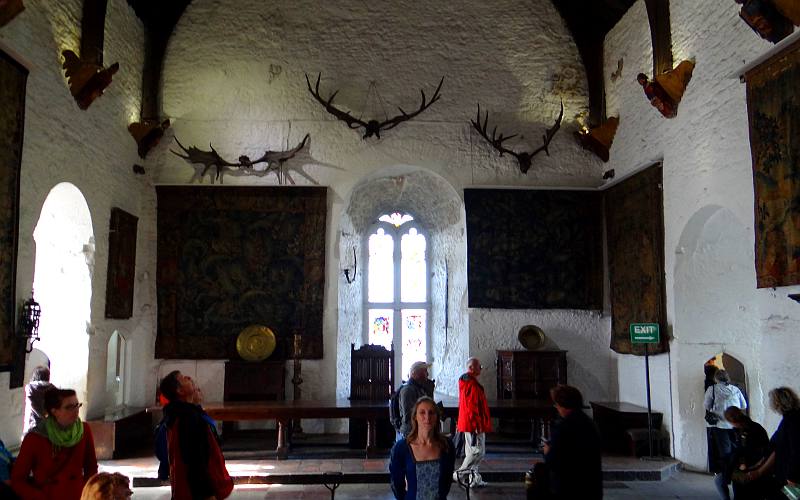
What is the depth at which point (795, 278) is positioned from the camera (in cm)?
542

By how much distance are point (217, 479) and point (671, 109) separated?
22.3ft

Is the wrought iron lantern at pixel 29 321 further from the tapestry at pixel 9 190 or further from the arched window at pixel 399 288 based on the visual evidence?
the arched window at pixel 399 288

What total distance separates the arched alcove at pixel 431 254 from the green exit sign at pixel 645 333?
98.9 inches

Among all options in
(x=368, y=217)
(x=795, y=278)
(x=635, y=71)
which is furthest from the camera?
(x=368, y=217)

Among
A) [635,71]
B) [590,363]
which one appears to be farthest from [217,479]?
[635,71]

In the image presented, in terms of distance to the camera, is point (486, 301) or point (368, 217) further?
point (368, 217)

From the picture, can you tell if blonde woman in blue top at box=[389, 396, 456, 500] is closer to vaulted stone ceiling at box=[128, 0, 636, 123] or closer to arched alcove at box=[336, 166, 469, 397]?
arched alcove at box=[336, 166, 469, 397]

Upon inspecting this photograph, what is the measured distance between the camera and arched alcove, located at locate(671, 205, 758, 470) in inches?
291

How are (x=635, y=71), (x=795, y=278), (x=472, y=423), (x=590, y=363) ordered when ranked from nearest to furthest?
1. (x=795, y=278)
2. (x=472, y=423)
3. (x=635, y=71)
4. (x=590, y=363)

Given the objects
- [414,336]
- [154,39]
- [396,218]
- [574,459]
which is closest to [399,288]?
[414,336]

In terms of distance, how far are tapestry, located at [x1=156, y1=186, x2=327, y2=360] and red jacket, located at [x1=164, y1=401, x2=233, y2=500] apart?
6.01 meters

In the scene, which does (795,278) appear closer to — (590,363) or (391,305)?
(590,363)

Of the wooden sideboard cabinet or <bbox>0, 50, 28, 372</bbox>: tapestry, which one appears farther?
the wooden sideboard cabinet

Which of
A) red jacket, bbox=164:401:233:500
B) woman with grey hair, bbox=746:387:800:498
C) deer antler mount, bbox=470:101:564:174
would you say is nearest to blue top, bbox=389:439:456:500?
red jacket, bbox=164:401:233:500
